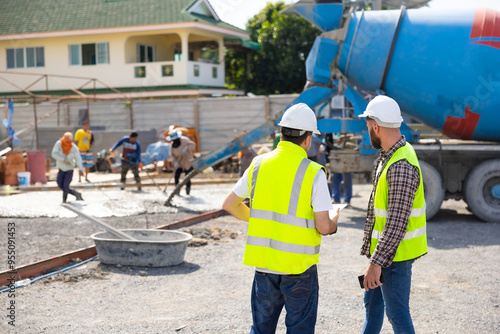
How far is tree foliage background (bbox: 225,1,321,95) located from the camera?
30.2 meters

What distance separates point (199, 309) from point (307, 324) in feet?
7.24

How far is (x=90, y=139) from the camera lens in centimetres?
1658

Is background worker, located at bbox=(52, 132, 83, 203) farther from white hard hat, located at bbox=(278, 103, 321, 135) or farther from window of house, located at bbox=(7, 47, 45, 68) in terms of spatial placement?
window of house, located at bbox=(7, 47, 45, 68)

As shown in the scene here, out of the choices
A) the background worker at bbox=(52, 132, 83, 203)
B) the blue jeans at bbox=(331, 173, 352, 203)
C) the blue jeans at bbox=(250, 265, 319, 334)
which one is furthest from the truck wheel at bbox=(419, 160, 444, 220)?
the background worker at bbox=(52, 132, 83, 203)

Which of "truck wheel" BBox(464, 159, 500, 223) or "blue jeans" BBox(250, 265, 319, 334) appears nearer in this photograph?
"blue jeans" BBox(250, 265, 319, 334)

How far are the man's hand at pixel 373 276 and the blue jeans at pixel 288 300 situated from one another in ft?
1.07

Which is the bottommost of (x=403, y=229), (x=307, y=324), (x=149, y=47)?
(x=307, y=324)

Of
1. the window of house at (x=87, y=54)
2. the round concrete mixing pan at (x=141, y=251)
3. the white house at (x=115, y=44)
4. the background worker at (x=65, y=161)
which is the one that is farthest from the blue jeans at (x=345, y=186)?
the window of house at (x=87, y=54)

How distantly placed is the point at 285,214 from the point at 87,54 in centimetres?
2759

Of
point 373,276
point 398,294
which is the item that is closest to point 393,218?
point 373,276

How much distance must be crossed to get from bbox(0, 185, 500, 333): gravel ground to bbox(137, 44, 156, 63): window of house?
2103cm

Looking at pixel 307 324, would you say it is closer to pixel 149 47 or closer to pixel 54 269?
pixel 54 269

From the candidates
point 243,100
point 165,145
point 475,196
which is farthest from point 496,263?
point 243,100

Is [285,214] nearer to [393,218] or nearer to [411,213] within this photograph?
[393,218]
